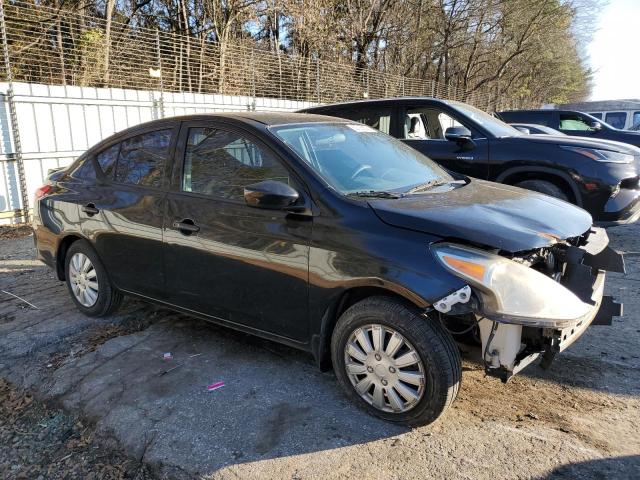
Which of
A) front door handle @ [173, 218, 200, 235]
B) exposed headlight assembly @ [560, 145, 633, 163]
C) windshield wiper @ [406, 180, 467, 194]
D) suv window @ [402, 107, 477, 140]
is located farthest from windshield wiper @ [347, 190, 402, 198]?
suv window @ [402, 107, 477, 140]

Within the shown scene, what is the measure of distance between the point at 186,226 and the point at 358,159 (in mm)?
1258

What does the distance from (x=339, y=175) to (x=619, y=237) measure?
5585 mm

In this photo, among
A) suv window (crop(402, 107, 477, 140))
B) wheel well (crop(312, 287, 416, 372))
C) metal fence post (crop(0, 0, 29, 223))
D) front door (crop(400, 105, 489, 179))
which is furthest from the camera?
Result: metal fence post (crop(0, 0, 29, 223))

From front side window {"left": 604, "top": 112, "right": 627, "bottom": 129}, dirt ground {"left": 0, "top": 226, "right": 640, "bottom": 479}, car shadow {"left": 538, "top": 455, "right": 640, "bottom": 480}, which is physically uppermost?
front side window {"left": 604, "top": 112, "right": 627, "bottom": 129}

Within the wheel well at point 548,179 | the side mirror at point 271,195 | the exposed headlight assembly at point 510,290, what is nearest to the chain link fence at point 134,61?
the side mirror at point 271,195

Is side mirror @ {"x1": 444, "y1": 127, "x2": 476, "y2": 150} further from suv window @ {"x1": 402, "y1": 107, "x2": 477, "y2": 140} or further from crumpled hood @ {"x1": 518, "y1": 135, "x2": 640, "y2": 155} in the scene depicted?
crumpled hood @ {"x1": 518, "y1": 135, "x2": 640, "y2": 155}

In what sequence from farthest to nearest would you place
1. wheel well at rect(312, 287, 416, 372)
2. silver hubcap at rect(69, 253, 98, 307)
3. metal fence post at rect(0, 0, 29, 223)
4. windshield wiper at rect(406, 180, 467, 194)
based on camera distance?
metal fence post at rect(0, 0, 29, 223) → silver hubcap at rect(69, 253, 98, 307) → windshield wiper at rect(406, 180, 467, 194) → wheel well at rect(312, 287, 416, 372)

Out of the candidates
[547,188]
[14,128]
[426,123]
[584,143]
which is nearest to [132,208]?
[426,123]

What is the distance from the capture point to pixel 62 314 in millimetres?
4480

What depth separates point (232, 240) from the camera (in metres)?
3.24

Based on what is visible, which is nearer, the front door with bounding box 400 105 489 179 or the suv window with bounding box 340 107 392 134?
the front door with bounding box 400 105 489 179

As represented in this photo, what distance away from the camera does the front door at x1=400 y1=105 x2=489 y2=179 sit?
247 inches

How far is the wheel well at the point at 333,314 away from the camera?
2.82 metres

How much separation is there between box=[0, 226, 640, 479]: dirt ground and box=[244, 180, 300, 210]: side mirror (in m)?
1.17
